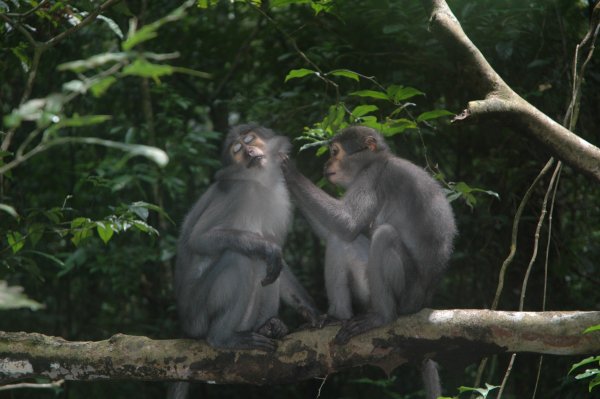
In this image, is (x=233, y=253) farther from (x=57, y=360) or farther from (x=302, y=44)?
(x=302, y=44)

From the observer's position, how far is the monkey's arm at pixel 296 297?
5766 millimetres

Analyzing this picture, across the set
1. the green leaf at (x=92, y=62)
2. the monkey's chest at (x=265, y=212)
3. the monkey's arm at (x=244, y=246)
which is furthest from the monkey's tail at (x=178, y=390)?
the green leaf at (x=92, y=62)

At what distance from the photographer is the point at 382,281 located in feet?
16.3

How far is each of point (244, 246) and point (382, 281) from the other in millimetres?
1031

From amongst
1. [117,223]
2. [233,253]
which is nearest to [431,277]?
[233,253]

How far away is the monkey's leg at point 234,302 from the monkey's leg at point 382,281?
573 millimetres

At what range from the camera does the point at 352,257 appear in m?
5.47

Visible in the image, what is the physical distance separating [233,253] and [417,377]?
4.71 meters

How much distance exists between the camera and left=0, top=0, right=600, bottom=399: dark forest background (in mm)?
7223

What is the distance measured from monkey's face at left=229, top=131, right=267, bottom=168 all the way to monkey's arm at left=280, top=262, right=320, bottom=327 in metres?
0.92

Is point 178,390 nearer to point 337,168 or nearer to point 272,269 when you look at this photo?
point 272,269

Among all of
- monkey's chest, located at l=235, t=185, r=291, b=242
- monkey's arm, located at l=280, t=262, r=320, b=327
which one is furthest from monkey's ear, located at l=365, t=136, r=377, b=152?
monkey's arm, located at l=280, t=262, r=320, b=327

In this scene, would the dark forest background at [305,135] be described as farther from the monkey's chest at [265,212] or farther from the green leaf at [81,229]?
the green leaf at [81,229]

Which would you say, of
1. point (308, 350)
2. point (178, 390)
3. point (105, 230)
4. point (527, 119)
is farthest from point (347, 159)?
point (178, 390)
